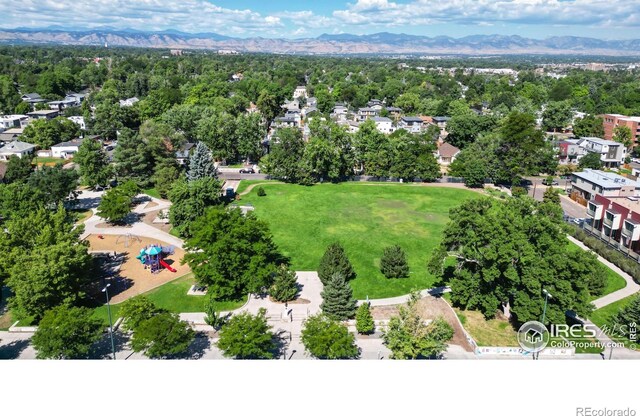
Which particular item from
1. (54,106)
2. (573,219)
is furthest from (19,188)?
(54,106)

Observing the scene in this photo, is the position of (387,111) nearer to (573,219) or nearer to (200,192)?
(573,219)

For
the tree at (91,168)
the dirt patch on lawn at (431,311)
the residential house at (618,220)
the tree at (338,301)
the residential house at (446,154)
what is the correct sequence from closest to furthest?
the tree at (338,301)
the dirt patch on lawn at (431,311)
the residential house at (618,220)
the tree at (91,168)
the residential house at (446,154)

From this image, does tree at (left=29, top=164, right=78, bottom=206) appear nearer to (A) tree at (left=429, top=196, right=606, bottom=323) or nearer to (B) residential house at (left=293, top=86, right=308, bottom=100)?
(A) tree at (left=429, top=196, right=606, bottom=323)

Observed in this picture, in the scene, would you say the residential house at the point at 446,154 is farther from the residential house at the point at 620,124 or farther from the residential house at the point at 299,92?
the residential house at the point at 299,92

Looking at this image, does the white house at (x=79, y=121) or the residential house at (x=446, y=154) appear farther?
the white house at (x=79, y=121)

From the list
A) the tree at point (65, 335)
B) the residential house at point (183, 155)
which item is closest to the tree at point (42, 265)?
the tree at point (65, 335)

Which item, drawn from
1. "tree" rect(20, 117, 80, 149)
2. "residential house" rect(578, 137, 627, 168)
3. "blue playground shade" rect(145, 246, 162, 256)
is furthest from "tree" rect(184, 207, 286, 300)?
"residential house" rect(578, 137, 627, 168)

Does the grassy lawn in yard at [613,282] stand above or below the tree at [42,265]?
below
